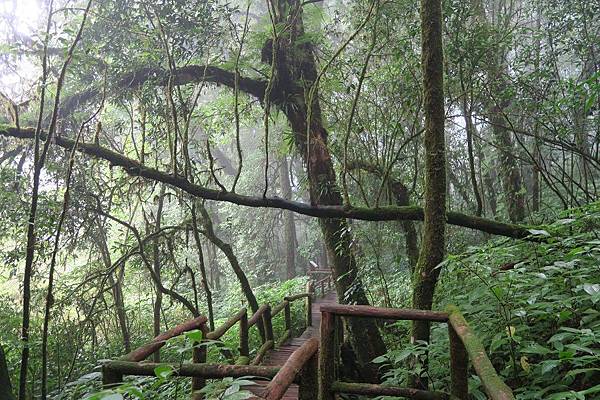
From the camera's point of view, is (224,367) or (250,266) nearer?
(224,367)

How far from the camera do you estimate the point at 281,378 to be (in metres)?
1.92

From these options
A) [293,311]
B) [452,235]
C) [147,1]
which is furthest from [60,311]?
[452,235]

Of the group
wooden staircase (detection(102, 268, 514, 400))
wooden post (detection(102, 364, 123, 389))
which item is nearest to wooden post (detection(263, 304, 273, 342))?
wooden staircase (detection(102, 268, 514, 400))

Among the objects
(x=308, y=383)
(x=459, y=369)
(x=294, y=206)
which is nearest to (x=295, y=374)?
(x=308, y=383)

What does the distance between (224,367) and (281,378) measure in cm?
36

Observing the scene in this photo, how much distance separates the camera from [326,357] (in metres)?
3.21

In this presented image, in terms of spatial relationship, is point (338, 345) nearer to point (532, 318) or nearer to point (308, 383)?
point (532, 318)

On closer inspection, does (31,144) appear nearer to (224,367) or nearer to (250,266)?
(224,367)

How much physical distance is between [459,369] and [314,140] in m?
5.17

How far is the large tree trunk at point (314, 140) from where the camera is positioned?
705 centimetres

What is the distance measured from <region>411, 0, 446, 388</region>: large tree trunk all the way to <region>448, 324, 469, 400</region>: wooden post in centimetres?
104

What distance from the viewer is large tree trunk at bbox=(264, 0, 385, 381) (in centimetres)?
705

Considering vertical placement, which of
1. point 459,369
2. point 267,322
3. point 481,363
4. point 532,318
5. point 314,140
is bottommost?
point 267,322

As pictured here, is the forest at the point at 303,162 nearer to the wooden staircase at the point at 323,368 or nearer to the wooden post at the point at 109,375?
the wooden staircase at the point at 323,368
